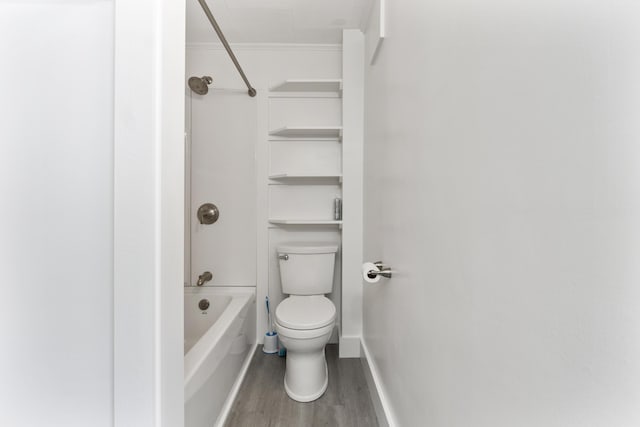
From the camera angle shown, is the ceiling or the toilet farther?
the ceiling

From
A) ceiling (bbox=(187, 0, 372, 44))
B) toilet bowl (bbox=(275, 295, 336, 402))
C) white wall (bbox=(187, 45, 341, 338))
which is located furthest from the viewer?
white wall (bbox=(187, 45, 341, 338))

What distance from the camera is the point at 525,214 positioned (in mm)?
444

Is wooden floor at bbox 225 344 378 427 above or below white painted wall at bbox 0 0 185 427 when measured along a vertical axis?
below

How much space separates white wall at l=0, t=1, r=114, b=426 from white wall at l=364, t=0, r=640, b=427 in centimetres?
75

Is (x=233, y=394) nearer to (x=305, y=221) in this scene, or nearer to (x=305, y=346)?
(x=305, y=346)

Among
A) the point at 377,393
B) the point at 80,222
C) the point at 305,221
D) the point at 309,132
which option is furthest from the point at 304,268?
the point at 80,222

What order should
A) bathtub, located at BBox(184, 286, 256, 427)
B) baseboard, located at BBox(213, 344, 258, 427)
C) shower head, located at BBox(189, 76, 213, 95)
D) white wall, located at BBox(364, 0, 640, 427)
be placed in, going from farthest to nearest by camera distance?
shower head, located at BBox(189, 76, 213, 95) < baseboard, located at BBox(213, 344, 258, 427) < bathtub, located at BBox(184, 286, 256, 427) < white wall, located at BBox(364, 0, 640, 427)

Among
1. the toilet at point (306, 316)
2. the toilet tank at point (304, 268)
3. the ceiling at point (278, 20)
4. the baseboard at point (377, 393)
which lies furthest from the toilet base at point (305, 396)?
the ceiling at point (278, 20)

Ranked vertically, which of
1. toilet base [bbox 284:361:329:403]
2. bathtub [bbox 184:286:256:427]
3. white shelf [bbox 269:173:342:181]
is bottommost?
toilet base [bbox 284:361:329:403]

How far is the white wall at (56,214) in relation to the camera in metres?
0.60

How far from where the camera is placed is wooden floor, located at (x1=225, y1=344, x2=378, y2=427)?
1377 millimetres

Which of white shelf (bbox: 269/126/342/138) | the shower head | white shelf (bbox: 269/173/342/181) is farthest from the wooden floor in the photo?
the shower head

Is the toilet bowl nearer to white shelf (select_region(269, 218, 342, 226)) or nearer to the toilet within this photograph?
the toilet

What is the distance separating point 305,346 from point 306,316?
0.50 feet
